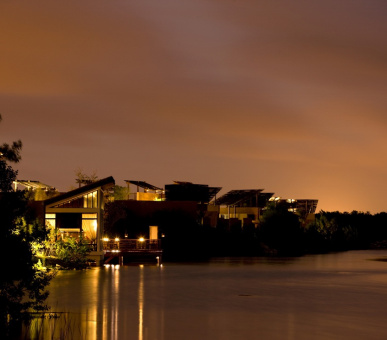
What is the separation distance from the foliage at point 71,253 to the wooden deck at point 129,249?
634cm

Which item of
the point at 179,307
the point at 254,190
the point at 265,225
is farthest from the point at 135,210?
the point at 179,307

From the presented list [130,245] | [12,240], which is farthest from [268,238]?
[12,240]

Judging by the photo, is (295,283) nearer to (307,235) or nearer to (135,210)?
(135,210)

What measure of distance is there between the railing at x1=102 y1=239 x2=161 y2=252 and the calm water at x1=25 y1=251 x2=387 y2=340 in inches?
258

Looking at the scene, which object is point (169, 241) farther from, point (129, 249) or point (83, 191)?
point (83, 191)

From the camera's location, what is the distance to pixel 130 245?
51.4m

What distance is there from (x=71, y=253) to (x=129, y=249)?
8.10m

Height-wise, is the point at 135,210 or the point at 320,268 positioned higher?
the point at 135,210

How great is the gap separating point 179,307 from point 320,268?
24281 mm

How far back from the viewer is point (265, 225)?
68.9 m

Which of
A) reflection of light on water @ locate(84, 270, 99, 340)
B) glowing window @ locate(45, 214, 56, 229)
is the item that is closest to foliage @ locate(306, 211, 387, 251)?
glowing window @ locate(45, 214, 56, 229)

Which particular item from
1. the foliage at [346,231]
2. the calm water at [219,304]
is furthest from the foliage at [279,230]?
the calm water at [219,304]

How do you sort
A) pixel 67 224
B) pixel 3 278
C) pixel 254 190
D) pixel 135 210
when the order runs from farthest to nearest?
pixel 254 190 < pixel 135 210 < pixel 67 224 < pixel 3 278

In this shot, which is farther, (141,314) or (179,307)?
(179,307)
